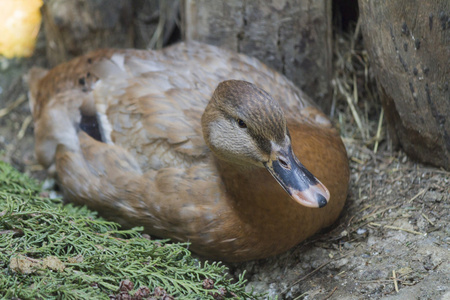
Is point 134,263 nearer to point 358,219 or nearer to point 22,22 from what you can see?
point 358,219

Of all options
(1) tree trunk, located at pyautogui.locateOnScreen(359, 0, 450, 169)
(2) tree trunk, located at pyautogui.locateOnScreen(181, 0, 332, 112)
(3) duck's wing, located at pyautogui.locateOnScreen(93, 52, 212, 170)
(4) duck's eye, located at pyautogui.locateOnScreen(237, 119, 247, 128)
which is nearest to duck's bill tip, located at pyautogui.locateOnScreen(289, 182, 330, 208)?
(4) duck's eye, located at pyautogui.locateOnScreen(237, 119, 247, 128)

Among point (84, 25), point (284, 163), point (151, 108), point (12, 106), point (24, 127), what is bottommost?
point (24, 127)

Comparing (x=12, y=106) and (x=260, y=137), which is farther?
(x=12, y=106)

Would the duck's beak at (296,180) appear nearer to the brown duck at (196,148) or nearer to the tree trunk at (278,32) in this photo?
the brown duck at (196,148)

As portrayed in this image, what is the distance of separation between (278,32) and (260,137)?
1432 mm

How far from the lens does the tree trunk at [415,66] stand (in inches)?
120

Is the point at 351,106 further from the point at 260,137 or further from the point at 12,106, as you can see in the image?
the point at 12,106

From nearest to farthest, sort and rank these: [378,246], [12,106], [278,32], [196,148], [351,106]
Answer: [378,246] < [196,148] < [278,32] < [351,106] < [12,106]

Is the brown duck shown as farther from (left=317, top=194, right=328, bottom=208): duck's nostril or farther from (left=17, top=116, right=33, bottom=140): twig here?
(left=17, top=116, right=33, bottom=140): twig

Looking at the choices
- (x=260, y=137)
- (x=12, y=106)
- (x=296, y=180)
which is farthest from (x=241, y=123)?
(x=12, y=106)

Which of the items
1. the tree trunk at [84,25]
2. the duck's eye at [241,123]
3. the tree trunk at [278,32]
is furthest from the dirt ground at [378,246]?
the tree trunk at [84,25]

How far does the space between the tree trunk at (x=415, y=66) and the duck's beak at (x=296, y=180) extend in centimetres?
96

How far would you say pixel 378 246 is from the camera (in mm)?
3227

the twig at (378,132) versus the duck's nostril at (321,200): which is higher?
the duck's nostril at (321,200)
